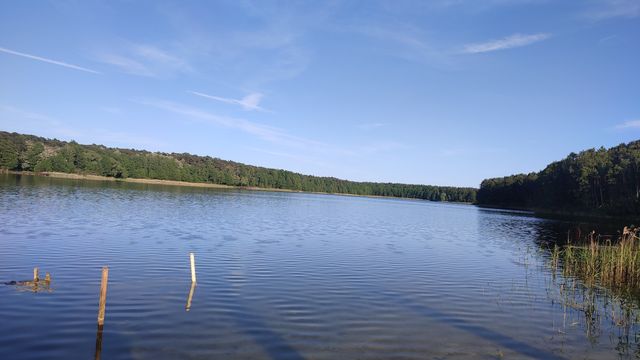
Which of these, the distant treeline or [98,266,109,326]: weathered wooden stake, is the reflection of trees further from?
the distant treeline

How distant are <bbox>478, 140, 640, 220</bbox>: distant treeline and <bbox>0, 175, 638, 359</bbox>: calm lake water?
7742 cm

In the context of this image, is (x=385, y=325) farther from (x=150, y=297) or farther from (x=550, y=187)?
(x=550, y=187)

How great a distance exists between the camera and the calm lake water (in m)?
11.3

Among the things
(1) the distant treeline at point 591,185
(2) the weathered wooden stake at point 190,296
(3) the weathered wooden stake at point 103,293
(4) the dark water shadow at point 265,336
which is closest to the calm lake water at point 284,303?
(4) the dark water shadow at point 265,336

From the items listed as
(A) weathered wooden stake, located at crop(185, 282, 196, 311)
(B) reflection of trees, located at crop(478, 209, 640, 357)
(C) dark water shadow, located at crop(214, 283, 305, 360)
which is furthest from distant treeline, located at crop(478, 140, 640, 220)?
(C) dark water shadow, located at crop(214, 283, 305, 360)

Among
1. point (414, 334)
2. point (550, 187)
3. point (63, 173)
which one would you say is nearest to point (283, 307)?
point (414, 334)

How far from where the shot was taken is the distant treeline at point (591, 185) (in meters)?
91.8

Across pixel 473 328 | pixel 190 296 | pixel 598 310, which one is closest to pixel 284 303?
pixel 190 296

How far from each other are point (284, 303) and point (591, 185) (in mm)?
110514

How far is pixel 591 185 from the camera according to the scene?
347 feet

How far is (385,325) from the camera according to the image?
45.1 ft

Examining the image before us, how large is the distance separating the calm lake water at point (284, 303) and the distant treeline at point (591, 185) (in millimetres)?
77421

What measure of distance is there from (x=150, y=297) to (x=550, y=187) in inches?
4971

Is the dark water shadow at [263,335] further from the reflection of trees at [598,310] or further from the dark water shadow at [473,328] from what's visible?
the reflection of trees at [598,310]
